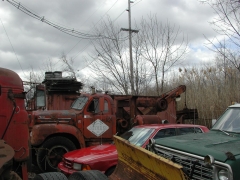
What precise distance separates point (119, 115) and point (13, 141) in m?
6.06

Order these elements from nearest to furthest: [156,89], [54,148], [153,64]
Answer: [54,148], [153,64], [156,89]

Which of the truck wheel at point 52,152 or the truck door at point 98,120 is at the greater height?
the truck door at point 98,120

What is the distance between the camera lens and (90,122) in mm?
8234

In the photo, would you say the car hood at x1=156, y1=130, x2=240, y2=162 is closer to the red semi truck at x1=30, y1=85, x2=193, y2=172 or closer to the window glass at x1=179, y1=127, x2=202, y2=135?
the window glass at x1=179, y1=127, x2=202, y2=135

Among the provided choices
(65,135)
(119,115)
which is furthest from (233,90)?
(65,135)

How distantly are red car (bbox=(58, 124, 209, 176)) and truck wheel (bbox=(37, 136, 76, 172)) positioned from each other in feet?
5.41

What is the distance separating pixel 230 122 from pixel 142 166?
1617mm

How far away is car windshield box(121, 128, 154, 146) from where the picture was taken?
5.66 m

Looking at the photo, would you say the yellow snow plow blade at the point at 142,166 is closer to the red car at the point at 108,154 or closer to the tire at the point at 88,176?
the tire at the point at 88,176

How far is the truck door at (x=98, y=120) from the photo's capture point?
8047mm

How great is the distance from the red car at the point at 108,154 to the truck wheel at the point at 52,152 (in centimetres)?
165

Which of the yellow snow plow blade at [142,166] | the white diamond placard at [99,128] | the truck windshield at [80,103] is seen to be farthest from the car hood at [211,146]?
the truck windshield at [80,103]

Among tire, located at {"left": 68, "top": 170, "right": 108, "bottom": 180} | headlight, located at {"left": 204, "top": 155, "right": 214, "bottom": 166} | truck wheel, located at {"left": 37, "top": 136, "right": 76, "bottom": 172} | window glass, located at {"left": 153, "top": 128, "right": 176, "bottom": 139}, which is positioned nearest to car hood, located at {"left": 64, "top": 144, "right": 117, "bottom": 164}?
window glass, located at {"left": 153, "top": 128, "right": 176, "bottom": 139}

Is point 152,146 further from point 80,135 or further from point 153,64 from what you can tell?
point 153,64
